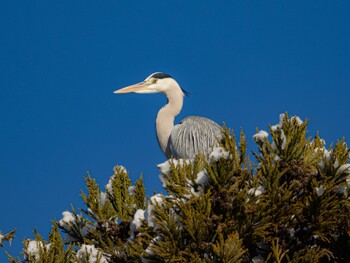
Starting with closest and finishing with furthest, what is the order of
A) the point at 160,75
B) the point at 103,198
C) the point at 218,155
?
1. the point at 218,155
2. the point at 103,198
3. the point at 160,75

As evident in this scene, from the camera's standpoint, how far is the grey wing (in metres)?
16.2

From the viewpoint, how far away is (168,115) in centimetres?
1784

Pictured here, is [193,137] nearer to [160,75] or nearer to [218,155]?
[160,75]

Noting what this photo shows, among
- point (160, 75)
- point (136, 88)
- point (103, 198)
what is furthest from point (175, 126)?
point (103, 198)

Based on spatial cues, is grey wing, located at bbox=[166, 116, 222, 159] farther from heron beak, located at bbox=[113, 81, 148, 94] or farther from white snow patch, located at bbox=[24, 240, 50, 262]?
white snow patch, located at bbox=[24, 240, 50, 262]

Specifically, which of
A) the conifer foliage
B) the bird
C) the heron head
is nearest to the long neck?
the bird

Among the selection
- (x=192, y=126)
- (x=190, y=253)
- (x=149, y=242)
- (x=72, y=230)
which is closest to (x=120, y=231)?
(x=72, y=230)

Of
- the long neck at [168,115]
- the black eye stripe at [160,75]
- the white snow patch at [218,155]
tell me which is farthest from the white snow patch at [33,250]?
the black eye stripe at [160,75]

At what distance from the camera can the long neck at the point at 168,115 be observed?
57.8 ft

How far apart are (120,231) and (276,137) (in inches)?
Answer: 91.3

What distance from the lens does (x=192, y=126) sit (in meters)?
16.6

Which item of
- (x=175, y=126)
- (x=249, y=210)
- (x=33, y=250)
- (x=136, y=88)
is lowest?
(x=249, y=210)

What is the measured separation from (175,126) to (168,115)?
2.26 ft

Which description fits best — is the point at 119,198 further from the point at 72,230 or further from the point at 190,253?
the point at 190,253
